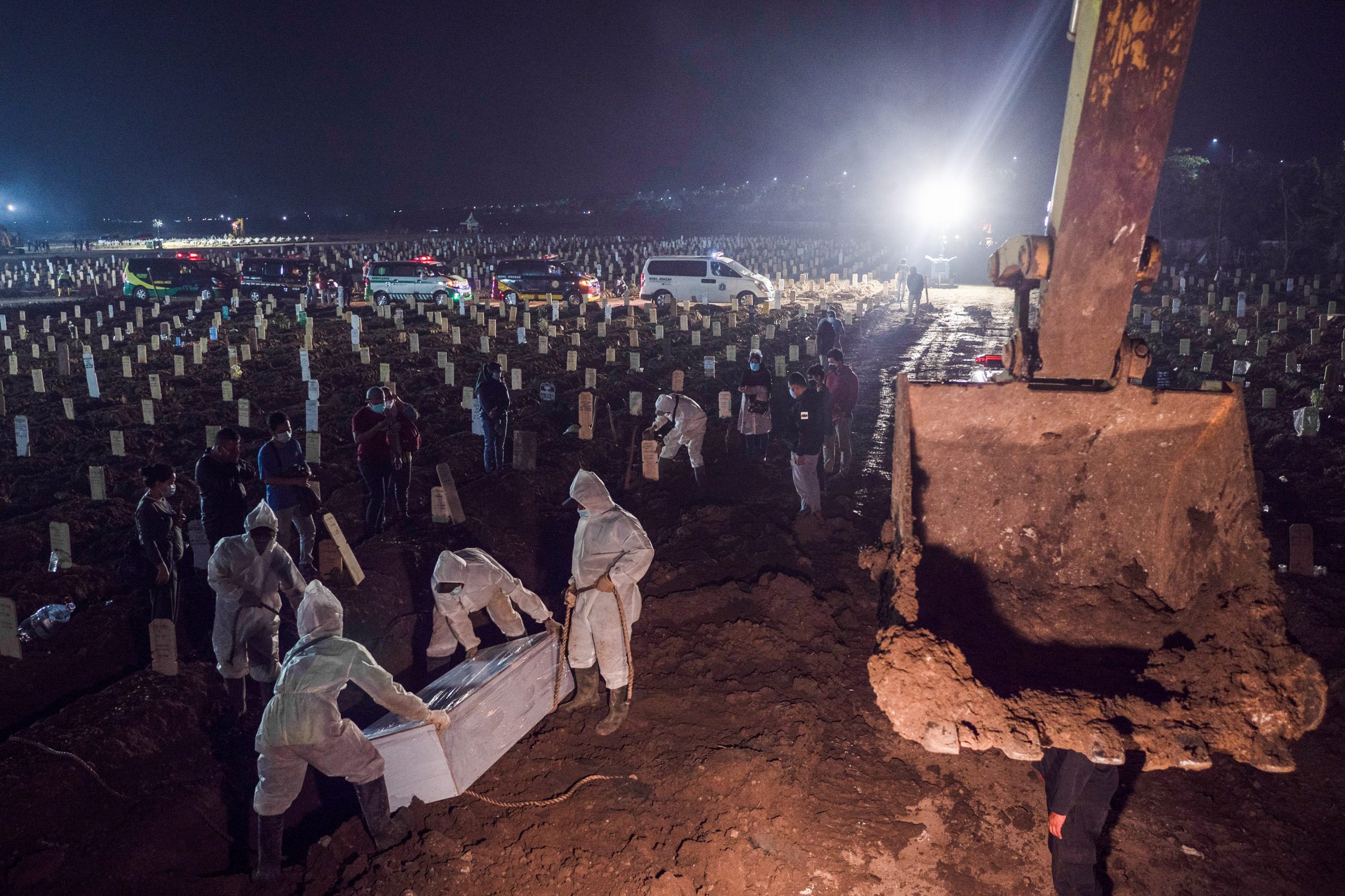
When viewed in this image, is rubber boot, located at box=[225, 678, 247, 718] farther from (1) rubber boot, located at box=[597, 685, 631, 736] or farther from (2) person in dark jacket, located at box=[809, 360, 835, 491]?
(2) person in dark jacket, located at box=[809, 360, 835, 491]

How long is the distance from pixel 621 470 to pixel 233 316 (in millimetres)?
16833

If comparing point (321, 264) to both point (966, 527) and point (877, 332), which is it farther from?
point (966, 527)

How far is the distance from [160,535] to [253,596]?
128 cm

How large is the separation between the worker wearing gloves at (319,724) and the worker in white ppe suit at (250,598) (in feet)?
4.11

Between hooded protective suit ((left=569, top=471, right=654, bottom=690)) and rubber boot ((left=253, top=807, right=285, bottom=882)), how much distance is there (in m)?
1.86

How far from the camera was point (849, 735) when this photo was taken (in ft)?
16.4

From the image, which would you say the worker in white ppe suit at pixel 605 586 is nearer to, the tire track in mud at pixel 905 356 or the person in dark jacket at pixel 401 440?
the person in dark jacket at pixel 401 440

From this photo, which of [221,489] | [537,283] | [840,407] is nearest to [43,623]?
[221,489]

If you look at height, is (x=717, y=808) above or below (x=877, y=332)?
below

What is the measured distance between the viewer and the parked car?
2503 cm

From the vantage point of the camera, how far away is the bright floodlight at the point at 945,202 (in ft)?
162

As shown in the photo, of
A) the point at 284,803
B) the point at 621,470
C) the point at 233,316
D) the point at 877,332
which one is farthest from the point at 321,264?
the point at 284,803

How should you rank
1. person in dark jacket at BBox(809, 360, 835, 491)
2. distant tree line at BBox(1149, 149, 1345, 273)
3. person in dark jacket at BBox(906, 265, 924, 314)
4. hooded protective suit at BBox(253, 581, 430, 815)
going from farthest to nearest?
distant tree line at BBox(1149, 149, 1345, 273) → person in dark jacket at BBox(906, 265, 924, 314) → person in dark jacket at BBox(809, 360, 835, 491) → hooded protective suit at BBox(253, 581, 430, 815)

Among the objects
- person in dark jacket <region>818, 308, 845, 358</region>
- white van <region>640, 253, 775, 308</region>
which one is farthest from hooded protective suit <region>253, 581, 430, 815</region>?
white van <region>640, 253, 775, 308</region>
